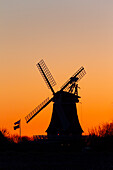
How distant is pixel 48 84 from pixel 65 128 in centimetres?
623

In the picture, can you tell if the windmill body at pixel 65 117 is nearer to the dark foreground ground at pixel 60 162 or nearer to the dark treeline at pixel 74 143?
the dark treeline at pixel 74 143

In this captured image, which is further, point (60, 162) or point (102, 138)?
point (102, 138)

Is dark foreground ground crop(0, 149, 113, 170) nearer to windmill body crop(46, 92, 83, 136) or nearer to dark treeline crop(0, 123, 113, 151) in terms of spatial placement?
dark treeline crop(0, 123, 113, 151)

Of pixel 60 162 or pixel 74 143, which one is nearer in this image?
pixel 60 162

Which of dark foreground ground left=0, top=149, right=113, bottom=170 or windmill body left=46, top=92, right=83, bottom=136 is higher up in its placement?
windmill body left=46, top=92, right=83, bottom=136

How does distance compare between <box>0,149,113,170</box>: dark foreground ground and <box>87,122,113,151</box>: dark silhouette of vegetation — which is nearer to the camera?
<box>0,149,113,170</box>: dark foreground ground

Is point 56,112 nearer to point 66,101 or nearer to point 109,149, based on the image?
point 66,101

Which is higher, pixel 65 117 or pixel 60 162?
pixel 65 117

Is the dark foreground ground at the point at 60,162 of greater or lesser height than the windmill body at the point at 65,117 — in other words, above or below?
below

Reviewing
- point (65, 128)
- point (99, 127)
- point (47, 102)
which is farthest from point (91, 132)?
point (47, 102)

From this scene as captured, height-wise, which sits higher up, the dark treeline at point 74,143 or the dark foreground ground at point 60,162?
the dark treeline at point 74,143

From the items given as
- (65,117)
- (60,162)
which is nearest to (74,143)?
(65,117)

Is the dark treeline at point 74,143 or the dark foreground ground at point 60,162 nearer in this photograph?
the dark foreground ground at point 60,162

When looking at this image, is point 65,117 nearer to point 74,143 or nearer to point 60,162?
point 74,143
